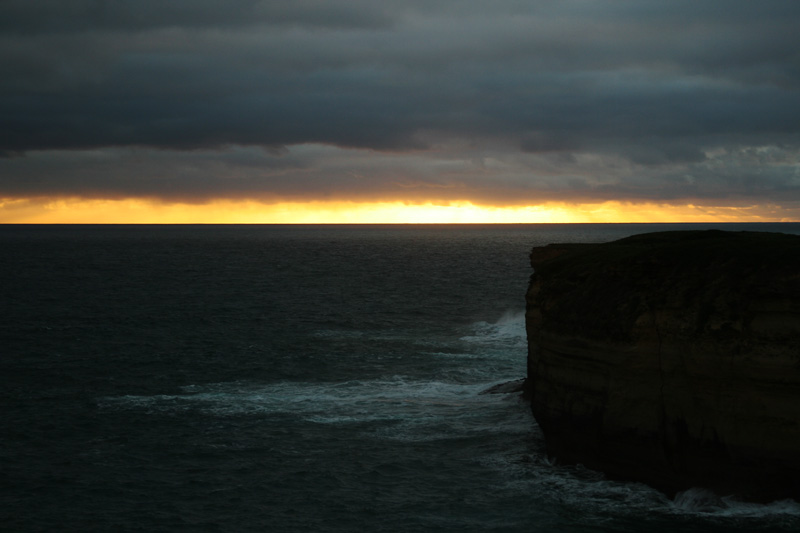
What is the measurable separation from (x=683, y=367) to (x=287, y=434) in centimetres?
1565

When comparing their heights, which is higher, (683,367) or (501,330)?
(683,367)

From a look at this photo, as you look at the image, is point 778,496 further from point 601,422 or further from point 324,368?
point 324,368

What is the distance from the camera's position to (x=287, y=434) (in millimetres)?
31000

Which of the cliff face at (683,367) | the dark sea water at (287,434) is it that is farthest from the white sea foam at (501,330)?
the cliff face at (683,367)

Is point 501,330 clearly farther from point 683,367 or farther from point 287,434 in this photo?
point 683,367

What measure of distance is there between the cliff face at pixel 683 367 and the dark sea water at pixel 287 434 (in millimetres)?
1057

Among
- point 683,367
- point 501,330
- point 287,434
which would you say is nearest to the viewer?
point 683,367

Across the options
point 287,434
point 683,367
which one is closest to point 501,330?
point 287,434

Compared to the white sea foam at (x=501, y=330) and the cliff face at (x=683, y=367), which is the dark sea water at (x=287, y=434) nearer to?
the white sea foam at (x=501, y=330)

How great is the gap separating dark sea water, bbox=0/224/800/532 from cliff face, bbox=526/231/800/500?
1057 millimetres

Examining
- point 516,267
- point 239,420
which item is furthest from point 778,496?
point 516,267

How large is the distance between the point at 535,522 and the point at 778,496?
23.6 feet

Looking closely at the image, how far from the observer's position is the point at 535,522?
22.4 meters

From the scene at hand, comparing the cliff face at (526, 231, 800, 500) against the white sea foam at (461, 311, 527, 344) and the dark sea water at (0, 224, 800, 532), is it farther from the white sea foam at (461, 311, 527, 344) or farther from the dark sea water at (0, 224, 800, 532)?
the white sea foam at (461, 311, 527, 344)
